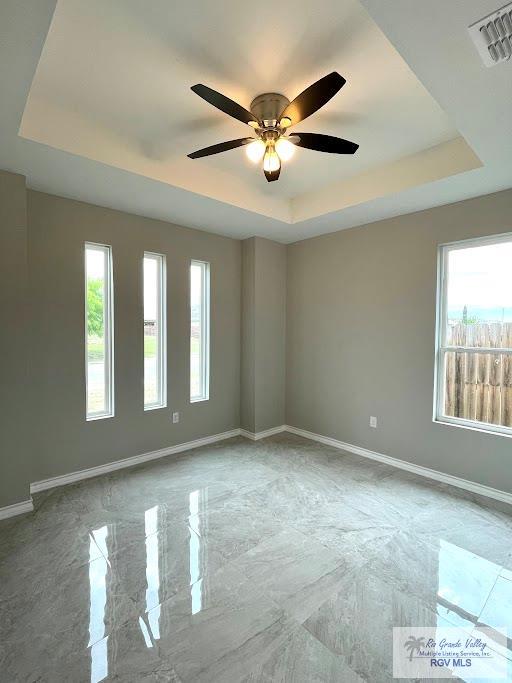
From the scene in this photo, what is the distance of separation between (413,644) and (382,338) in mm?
2600

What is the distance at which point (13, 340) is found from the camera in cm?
255

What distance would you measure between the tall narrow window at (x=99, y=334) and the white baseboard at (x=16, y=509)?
0.84 m

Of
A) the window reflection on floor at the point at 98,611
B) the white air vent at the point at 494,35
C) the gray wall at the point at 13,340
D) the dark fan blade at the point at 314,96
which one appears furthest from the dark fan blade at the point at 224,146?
the window reflection on floor at the point at 98,611

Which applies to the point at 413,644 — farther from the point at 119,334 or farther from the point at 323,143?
the point at 119,334

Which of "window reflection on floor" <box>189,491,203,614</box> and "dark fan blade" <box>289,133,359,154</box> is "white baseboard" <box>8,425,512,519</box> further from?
"dark fan blade" <box>289,133,359,154</box>

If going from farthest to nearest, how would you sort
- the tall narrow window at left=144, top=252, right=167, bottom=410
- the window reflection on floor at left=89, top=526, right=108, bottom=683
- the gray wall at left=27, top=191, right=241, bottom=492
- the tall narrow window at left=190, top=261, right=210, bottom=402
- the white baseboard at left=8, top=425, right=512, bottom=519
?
the tall narrow window at left=190, top=261, right=210, bottom=402, the tall narrow window at left=144, top=252, right=167, bottom=410, the gray wall at left=27, top=191, right=241, bottom=492, the white baseboard at left=8, top=425, right=512, bottom=519, the window reflection on floor at left=89, top=526, right=108, bottom=683

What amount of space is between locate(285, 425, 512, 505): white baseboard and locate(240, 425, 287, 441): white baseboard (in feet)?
0.79

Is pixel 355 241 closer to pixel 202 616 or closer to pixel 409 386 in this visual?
pixel 409 386

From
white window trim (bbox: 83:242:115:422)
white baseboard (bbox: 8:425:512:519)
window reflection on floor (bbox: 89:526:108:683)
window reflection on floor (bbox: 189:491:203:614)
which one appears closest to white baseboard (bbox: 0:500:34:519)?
white baseboard (bbox: 8:425:512:519)

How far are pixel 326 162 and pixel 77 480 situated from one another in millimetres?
3614

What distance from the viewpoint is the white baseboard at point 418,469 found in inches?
111

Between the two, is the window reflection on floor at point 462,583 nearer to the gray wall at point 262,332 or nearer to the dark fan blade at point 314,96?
the gray wall at point 262,332

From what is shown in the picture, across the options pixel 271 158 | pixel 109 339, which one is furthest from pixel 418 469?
pixel 109 339

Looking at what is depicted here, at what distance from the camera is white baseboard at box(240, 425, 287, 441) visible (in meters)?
4.28
